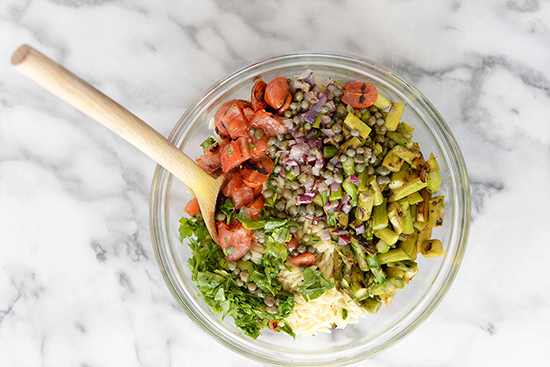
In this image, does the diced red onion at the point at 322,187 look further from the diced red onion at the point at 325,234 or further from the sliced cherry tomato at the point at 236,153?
the sliced cherry tomato at the point at 236,153

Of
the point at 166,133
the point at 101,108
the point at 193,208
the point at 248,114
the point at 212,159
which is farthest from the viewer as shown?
the point at 166,133

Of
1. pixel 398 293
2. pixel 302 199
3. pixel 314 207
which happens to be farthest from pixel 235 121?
pixel 398 293

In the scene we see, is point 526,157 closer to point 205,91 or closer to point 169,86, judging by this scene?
point 205,91

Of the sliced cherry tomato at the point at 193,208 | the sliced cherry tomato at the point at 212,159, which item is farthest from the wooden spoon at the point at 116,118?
the sliced cherry tomato at the point at 193,208

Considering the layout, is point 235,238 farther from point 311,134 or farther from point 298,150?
point 311,134

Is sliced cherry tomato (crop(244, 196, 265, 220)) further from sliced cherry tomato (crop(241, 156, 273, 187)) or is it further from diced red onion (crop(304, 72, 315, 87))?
diced red onion (crop(304, 72, 315, 87))

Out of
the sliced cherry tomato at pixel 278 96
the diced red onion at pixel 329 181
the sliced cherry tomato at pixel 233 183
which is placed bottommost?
the sliced cherry tomato at pixel 233 183
